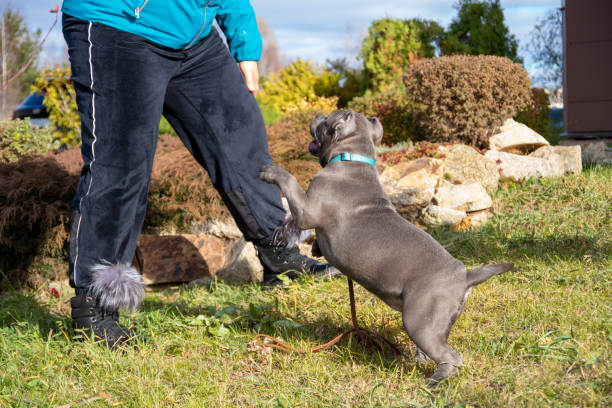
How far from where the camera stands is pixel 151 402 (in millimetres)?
2203

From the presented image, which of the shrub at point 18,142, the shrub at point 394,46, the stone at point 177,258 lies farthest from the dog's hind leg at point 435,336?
the shrub at point 394,46

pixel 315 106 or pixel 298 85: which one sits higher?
pixel 298 85

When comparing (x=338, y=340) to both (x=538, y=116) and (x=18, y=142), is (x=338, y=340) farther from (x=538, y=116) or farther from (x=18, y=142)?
(x=538, y=116)

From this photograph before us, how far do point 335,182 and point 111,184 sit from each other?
117cm

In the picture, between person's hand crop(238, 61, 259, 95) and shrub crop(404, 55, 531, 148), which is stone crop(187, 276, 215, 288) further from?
shrub crop(404, 55, 531, 148)

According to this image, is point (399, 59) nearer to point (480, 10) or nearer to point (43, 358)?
point (480, 10)

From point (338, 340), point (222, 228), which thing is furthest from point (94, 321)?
point (222, 228)

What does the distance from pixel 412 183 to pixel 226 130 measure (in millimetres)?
2793

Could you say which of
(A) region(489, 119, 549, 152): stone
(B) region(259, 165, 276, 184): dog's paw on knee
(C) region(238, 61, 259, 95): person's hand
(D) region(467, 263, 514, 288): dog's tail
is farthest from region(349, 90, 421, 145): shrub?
(D) region(467, 263, 514, 288): dog's tail

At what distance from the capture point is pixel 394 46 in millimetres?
9633

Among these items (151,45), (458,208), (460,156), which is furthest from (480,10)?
(151,45)

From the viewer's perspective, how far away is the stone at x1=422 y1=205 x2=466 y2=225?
5074 mm

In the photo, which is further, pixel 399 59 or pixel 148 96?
pixel 399 59

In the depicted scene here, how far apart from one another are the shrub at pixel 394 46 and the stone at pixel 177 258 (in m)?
5.58
